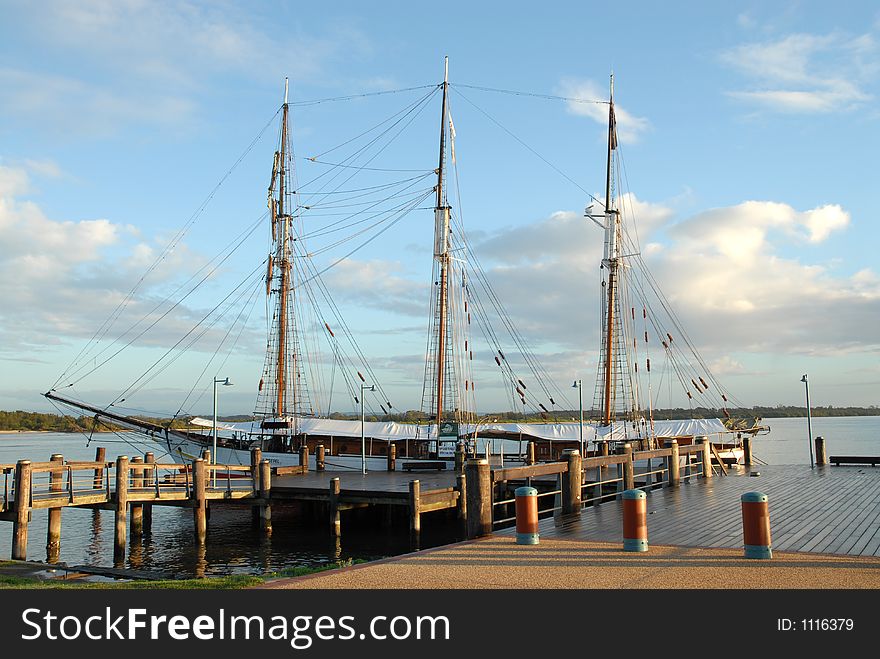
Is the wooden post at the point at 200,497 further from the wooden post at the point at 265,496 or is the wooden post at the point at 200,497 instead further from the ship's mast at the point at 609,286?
the ship's mast at the point at 609,286

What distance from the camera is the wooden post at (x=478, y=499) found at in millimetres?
11883

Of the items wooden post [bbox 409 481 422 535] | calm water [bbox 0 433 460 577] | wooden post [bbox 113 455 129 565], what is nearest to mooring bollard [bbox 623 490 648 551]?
wooden post [bbox 409 481 422 535]

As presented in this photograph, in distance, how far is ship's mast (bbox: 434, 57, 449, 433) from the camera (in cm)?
4156

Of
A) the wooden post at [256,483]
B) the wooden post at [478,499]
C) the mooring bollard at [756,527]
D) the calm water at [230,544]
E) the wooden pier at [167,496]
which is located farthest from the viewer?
the wooden post at [256,483]

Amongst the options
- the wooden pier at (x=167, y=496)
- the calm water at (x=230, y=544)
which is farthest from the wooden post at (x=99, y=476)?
the calm water at (x=230, y=544)

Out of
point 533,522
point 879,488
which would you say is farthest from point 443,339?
point 533,522

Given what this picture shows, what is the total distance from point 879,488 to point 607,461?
7873 millimetres

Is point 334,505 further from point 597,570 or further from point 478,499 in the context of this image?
point 597,570

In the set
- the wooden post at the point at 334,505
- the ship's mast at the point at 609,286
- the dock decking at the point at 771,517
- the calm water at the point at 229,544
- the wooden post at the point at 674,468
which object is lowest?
the calm water at the point at 229,544

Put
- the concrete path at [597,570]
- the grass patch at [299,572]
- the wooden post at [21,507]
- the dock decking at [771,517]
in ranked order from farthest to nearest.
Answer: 1. the wooden post at [21,507]
2. the dock decking at [771,517]
3. the grass patch at [299,572]
4. the concrete path at [597,570]

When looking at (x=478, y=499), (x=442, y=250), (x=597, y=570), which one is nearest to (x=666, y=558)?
(x=597, y=570)

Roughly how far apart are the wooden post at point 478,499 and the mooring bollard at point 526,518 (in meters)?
0.99

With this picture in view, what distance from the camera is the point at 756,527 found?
953cm

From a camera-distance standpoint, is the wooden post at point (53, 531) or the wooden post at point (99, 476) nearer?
the wooden post at point (53, 531)
